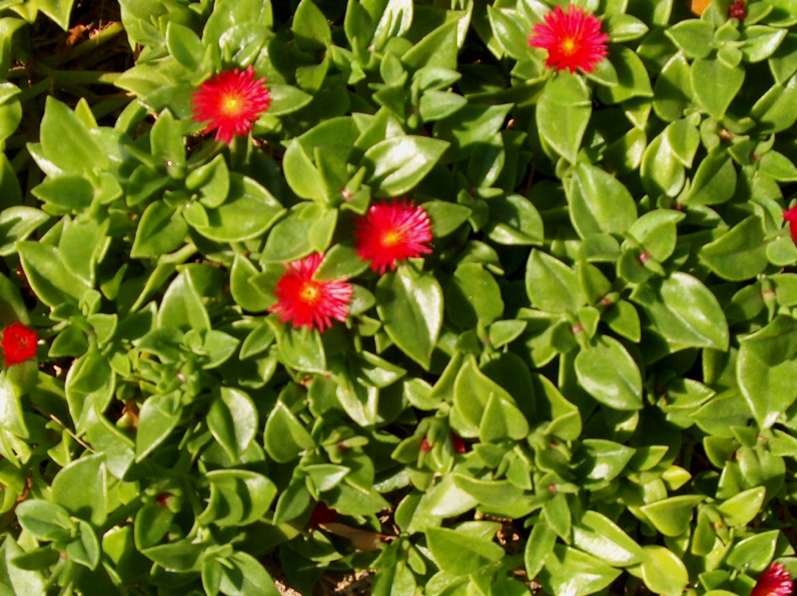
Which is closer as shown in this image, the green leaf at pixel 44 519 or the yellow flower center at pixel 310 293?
the yellow flower center at pixel 310 293

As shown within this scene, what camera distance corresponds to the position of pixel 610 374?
1493 mm

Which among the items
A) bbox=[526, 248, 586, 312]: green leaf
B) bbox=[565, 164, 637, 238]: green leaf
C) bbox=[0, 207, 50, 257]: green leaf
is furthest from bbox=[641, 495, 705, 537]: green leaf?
bbox=[0, 207, 50, 257]: green leaf

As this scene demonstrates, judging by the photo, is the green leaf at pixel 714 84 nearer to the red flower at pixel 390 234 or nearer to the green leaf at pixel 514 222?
the green leaf at pixel 514 222

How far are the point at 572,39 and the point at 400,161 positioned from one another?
0.41 meters

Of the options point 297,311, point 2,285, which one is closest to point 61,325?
point 2,285

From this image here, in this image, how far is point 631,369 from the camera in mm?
1482

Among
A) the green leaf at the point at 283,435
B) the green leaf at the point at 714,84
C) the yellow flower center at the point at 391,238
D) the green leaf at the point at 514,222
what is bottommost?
the green leaf at the point at 283,435

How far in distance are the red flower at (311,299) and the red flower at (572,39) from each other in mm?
597

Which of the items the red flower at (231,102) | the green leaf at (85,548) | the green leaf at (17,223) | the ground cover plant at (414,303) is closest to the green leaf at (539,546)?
the ground cover plant at (414,303)

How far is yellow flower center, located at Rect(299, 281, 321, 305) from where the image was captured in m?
1.40

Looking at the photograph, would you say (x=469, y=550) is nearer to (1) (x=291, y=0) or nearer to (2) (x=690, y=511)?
(2) (x=690, y=511)

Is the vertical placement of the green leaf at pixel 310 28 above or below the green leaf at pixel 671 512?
above

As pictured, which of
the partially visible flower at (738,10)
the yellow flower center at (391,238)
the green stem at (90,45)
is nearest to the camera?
the yellow flower center at (391,238)

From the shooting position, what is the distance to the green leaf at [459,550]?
1554mm
